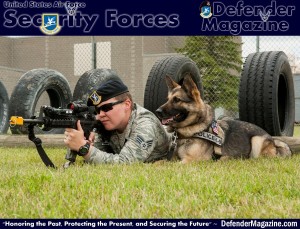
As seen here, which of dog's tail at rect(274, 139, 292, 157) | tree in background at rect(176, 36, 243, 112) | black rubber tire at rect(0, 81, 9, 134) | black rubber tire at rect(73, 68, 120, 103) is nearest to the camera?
dog's tail at rect(274, 139, 292, 157)

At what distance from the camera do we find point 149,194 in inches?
106

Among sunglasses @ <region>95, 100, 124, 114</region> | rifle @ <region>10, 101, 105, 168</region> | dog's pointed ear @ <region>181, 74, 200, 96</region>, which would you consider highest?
dog's pointed ear @ <region>181, 74, 200, 96</region>

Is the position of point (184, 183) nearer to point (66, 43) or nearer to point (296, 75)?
point (296, 75)

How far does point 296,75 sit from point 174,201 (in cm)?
2006

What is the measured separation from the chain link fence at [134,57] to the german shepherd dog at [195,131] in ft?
→ 21.5

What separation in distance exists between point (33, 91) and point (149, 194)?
6301 mm

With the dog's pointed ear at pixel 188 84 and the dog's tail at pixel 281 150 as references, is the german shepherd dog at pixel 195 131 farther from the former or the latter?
the dog's tail at pixel 281 150

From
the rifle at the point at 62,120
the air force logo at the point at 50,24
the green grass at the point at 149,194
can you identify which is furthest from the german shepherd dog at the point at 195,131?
the air force logo at the point at 50,24

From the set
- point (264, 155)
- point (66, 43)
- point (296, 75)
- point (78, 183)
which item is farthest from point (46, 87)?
point (66, 43)

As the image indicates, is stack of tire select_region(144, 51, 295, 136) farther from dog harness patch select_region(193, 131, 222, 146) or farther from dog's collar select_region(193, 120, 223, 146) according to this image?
dog harness patch select_region(193, 131, 222, 146)

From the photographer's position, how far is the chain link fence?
1717 cm

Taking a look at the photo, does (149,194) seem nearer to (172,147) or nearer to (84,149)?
(84,149)

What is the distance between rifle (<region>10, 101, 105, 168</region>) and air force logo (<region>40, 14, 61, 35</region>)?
3.30m

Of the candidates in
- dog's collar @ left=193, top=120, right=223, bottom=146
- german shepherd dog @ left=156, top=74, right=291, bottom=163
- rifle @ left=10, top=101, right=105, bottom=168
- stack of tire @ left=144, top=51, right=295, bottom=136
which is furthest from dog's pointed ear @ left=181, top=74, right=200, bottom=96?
stack of tire @ left=144, top=51, right=295, bottom=136
